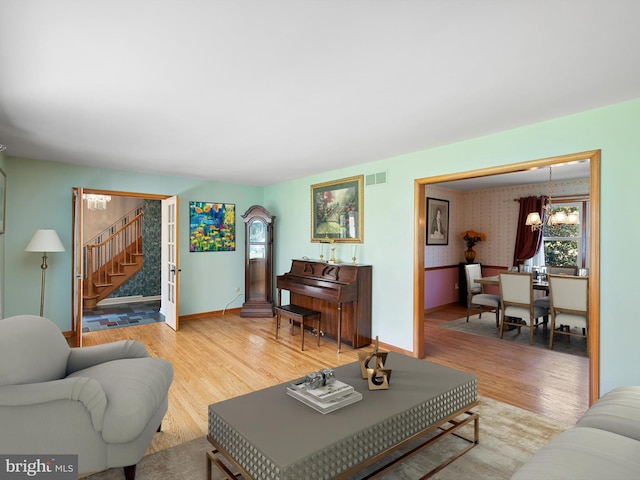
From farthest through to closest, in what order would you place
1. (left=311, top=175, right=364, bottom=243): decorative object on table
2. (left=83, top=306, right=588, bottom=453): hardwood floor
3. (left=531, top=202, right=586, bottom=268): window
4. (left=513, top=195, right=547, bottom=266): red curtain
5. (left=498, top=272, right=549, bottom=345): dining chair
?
(left=513, top=195, right=547, bottom=266): red curtain
(left=531, top=202, right=586, bottom=268): window
(left=311, top=175, right=364, bottom=243): decorative object on table
(left=498, top=272, right=549, bottom=345): dining chair
(left=83, top=306, right=588, bottom=453): hardwood floor

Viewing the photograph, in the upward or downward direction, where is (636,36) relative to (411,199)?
upward

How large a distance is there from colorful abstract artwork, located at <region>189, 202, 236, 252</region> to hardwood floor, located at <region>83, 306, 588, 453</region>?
1.34m

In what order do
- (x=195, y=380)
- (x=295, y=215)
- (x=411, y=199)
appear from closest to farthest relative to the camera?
(x=195, y=380)
(x=411, y=199)
(x=295, y=215)

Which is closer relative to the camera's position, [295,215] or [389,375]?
[389,375]

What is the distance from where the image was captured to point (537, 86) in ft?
7.32

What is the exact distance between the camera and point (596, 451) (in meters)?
1.40

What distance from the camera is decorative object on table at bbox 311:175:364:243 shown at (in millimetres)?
4672

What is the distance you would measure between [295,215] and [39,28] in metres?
4.37

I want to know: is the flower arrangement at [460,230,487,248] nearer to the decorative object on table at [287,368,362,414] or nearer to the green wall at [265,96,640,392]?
the green wall at [265,96,640,392]

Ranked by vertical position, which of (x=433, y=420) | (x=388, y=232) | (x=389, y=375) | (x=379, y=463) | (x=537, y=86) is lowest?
(x=379, y=463)

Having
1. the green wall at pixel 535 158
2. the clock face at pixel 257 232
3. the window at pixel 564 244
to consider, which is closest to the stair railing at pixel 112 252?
the clock face at pixel 257 232

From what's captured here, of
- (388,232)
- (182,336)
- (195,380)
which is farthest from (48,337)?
(388,232)

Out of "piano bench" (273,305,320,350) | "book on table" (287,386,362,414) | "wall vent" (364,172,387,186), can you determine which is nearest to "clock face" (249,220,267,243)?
"piano bench" (273,305,320,350)

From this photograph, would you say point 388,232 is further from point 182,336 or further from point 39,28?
point 39,28
